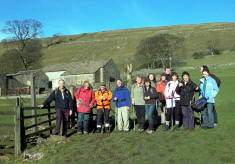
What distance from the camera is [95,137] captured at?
24.7 ft

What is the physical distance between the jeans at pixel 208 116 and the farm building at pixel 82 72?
31.8 meters

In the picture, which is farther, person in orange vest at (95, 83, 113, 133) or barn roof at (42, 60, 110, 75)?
barn roof at (42, 60, 110, 75)

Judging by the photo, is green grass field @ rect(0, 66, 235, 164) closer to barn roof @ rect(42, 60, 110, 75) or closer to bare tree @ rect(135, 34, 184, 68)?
barn roof @ rect(42, 60, 110, 75)

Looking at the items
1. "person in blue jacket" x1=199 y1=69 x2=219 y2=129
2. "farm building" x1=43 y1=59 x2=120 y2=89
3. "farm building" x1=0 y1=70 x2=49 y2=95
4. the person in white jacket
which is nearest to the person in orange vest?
the person in white jacket

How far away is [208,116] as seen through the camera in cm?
770

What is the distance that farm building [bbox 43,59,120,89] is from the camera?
39.9m

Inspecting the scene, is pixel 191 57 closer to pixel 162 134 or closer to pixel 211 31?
pixel 211 31

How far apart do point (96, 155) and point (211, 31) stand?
95832 mm

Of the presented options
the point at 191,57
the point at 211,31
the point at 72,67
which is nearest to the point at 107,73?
the point at 72,67

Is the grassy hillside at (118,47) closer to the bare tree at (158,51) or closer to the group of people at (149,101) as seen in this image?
the bare tree at (158,51)

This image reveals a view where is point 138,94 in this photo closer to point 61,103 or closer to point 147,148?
point 147,148

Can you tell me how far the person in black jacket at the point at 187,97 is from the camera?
24.7ft

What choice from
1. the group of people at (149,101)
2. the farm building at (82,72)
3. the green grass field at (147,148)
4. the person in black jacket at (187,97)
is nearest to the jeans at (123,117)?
the group of people at (149,101)

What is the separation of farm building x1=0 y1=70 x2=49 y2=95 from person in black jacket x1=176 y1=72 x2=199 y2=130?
31.0 metres
